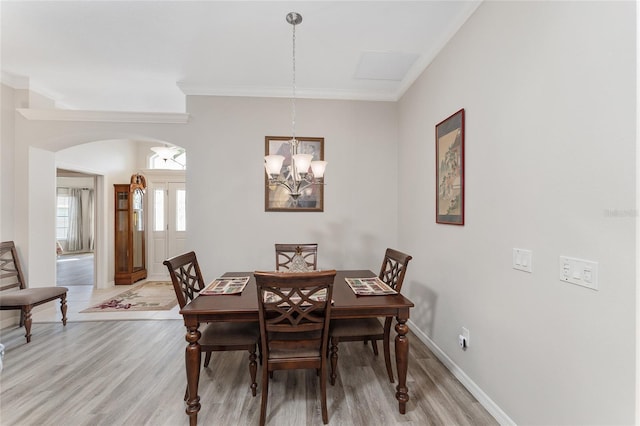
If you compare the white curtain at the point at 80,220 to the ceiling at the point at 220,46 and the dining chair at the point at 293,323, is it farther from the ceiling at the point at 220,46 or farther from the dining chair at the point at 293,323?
the dining chair at the point at 293,323

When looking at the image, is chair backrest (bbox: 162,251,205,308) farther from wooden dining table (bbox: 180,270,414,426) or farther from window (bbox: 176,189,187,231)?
window (bbox: 176,189,187,231)

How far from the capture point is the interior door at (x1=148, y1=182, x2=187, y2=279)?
17.4 feet

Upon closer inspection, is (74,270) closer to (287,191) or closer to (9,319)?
(9,319)

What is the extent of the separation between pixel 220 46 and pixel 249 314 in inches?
95.4

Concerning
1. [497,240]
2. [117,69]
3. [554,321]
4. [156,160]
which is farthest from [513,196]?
[156,160]

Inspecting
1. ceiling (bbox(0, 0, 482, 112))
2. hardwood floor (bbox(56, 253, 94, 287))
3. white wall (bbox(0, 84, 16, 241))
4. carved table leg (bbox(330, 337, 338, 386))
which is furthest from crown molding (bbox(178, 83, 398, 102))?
hardwood floor (bbox(56, 253, 94, 287))

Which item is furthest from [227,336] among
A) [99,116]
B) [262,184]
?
[99,116]

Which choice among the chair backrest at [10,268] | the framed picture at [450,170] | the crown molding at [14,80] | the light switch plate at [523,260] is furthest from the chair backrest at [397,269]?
the crown molding at [14,80]

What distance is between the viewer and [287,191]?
3.40m

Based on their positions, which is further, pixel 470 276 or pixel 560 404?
pixel 470 276

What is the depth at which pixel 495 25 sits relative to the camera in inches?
69.0

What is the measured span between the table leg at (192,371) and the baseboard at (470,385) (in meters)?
1.89

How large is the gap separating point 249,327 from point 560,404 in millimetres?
1834

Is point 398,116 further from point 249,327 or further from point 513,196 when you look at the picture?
point 249,327
